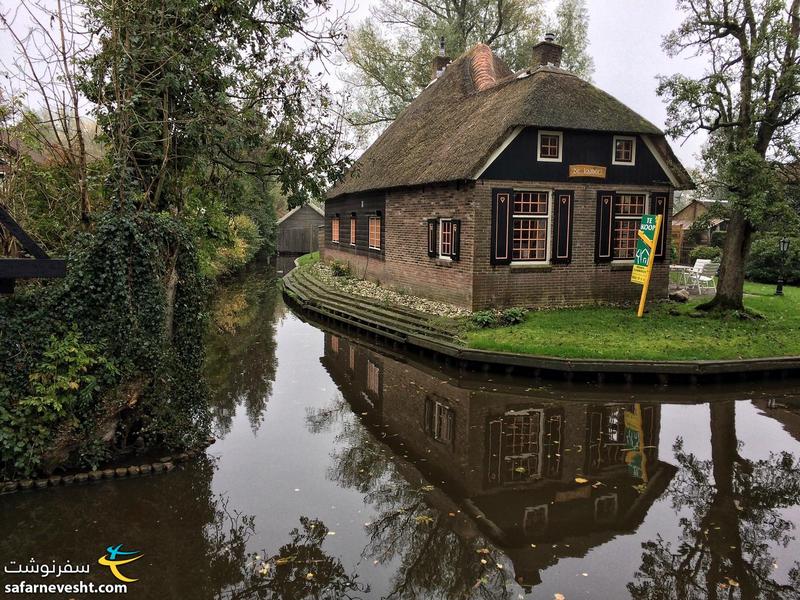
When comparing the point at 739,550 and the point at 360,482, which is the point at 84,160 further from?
A: the point at 739,550

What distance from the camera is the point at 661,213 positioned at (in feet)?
53.8

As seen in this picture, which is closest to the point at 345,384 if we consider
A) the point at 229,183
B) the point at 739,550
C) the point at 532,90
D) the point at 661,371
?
the point at 229,183

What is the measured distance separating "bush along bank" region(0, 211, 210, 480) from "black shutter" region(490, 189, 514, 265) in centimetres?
840

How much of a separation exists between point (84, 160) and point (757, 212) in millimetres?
13266

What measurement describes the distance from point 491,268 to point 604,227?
352cm

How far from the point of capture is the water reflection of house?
6.15 metres

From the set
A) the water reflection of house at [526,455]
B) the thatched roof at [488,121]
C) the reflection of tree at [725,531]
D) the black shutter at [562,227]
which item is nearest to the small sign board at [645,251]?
the black shutter at [562,227]

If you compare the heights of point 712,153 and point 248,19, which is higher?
point 248,19

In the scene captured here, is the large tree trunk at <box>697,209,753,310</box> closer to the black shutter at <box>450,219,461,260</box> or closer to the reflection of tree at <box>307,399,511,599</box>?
the black shutter at <box>450,219,461,260</box>

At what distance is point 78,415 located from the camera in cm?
697

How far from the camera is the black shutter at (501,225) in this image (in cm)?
1449

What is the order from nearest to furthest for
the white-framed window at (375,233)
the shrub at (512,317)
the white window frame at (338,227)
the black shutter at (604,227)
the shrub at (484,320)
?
the shrub at (484,320)
the shrub at (512,317)
the black shutter at (604,227)
the white-framed window at (375,233)
the white window frame at (338,227)

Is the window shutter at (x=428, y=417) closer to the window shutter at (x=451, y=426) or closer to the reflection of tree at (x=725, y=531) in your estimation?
the window shutter at (x=451, y=426)

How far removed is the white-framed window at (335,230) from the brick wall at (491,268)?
32.9 ft
